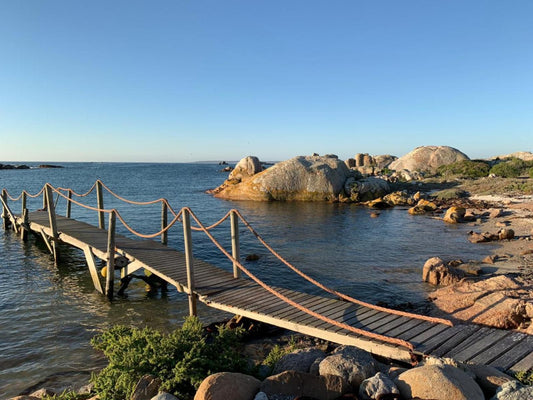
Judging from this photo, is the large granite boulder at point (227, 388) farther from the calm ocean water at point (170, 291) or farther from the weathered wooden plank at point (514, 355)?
the calm ocean water at point (170, 291)

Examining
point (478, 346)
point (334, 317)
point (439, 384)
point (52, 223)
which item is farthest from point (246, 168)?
point (439, 384)

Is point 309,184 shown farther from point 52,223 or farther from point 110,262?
point 110,262

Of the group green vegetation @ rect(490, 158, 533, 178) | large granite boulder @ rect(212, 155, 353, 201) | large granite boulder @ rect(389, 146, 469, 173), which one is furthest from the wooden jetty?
large granite boulder @ rect(389, 146, 469, 173)

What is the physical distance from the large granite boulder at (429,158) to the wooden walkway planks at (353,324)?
5263cm

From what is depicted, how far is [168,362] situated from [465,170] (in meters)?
52.2

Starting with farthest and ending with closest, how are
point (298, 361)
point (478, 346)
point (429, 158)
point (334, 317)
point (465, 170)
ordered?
point (429, 158), point (465, 170), point (334, 317), point (478, 346), point (298, 361)

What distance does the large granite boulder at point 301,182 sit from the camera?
33.2 m

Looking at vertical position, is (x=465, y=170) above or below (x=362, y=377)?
above

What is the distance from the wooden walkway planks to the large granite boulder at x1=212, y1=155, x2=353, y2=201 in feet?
74.7

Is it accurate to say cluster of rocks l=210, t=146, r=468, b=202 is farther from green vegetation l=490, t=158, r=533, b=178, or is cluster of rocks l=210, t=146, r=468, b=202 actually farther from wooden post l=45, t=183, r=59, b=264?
green vegetation l=490, t=158, r=533, b=178

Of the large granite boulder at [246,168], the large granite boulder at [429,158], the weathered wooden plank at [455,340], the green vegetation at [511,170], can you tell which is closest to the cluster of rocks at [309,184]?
the large granite boulder at [246,168]

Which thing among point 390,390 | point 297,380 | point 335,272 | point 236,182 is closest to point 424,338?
point 390,390

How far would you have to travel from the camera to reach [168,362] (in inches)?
203

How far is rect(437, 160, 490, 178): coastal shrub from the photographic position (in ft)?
155
